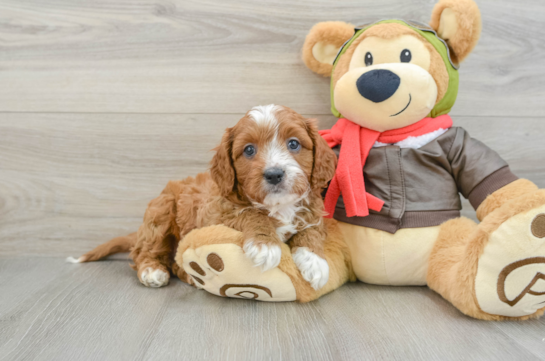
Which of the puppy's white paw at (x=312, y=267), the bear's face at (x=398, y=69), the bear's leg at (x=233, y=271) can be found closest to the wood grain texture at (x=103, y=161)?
the bear's face at (x=398, y=69)

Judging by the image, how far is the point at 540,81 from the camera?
1912mm

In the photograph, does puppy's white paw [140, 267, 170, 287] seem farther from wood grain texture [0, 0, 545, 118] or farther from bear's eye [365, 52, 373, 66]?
bear's eye [365, 52, 373, 66]

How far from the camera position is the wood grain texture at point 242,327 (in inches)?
44.0

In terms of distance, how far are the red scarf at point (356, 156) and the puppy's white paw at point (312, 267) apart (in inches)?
Result: 9.6

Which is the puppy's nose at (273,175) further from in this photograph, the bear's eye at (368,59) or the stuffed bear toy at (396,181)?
the bear's eye at (368,59)

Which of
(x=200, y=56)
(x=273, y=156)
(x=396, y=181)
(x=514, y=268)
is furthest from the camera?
(x=200, y=56)

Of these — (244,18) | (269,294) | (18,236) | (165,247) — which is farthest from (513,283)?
(18,236)

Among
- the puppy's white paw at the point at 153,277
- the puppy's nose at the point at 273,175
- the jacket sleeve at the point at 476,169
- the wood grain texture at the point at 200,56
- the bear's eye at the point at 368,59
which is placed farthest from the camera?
the wood grain texture at the point at 200,56

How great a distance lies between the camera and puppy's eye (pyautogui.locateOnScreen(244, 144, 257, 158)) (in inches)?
53.0

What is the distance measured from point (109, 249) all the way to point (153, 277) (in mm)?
459

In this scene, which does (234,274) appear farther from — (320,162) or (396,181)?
(396,181)

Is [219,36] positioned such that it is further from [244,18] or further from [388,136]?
[388,136]

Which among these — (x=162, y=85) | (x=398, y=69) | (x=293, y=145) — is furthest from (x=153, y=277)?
(x=398, y=69)

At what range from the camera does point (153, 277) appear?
5.38 feet
